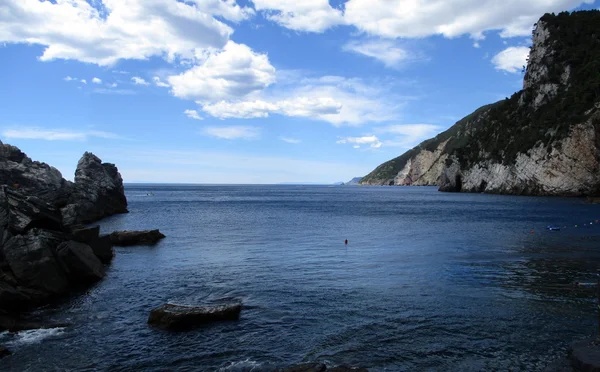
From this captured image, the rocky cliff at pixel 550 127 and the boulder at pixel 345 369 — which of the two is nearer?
the boulder at pixel 345 369

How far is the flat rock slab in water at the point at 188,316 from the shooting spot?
57.8ft

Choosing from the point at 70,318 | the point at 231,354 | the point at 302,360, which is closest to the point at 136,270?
the point at 70,318

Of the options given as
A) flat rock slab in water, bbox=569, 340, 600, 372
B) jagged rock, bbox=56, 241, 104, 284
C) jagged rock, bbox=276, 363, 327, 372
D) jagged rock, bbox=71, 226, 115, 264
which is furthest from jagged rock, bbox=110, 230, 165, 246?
flat rock slab in water, bbox=569, 340, 600, 372

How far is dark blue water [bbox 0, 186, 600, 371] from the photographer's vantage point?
14.4 metres

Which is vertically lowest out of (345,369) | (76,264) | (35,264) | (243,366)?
(243,366)

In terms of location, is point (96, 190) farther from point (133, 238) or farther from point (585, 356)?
point (585, 356)

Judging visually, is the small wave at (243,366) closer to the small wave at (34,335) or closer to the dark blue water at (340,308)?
the dark blue water at (340,308)

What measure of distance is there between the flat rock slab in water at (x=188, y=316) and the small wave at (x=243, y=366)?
4550 mm

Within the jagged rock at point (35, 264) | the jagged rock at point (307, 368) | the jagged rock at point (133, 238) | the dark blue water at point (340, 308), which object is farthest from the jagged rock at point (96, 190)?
the jagged rock at point (307, 368)

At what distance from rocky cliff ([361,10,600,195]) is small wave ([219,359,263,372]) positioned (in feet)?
364

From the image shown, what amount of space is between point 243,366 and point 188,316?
5.03 m

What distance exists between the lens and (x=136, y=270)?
99.2 ft

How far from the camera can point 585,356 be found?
12.3 m

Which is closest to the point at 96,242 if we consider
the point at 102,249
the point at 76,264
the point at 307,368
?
the point at 102,249
